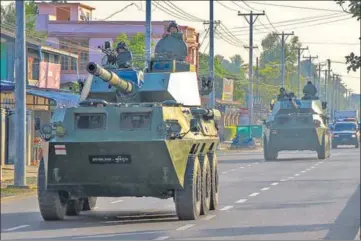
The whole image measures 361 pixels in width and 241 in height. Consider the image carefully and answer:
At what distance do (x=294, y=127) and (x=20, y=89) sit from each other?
21975mm

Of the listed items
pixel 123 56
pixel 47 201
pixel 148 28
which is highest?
pixel 148 28

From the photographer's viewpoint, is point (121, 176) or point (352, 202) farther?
point (352, 202)

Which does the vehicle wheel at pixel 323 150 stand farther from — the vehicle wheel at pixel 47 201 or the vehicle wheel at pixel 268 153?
the vehicle wheel at pixel 47 201

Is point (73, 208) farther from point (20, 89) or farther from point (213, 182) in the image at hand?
point (20, 89)

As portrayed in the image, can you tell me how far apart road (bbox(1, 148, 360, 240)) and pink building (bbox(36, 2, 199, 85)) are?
17.6 ft

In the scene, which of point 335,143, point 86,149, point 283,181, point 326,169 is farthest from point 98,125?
point 335,143

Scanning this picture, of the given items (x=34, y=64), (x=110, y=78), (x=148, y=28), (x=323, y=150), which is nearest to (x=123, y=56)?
(x=110, y=78)

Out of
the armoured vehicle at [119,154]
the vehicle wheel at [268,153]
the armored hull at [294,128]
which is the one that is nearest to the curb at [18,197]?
the armoured vehicle at [119,154]

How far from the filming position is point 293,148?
48.6m

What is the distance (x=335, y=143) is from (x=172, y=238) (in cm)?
6112

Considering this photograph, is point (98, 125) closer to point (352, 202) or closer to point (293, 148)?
point (352, 202)

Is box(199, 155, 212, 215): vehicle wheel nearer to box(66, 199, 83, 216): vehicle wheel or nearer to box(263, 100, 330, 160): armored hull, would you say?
box(66, 199, 83, 216): vehicle wheel

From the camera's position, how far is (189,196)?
64.0 ft

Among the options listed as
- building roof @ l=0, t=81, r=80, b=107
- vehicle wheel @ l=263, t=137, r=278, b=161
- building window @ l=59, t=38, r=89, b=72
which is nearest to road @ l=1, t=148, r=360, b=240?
building roof @ l=0, t=81, r=80, b=107
